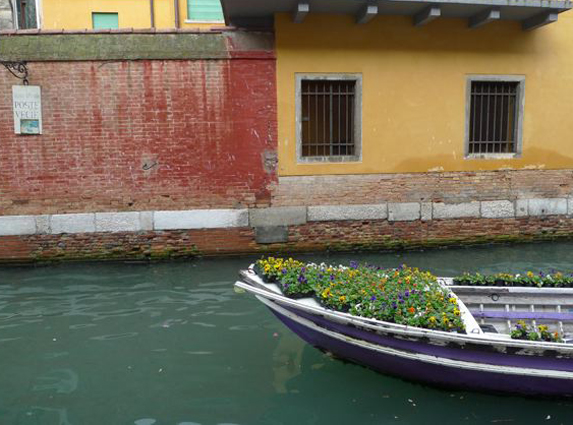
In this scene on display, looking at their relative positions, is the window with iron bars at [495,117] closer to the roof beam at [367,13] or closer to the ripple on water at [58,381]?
the roof beam at [367,13]

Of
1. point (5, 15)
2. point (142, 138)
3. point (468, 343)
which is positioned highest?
point (5, 15)

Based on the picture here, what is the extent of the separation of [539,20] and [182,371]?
7.52 meters

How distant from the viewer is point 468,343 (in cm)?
369

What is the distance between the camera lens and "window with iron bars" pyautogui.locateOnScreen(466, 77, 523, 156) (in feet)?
28.7

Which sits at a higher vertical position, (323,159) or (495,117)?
(495,117)

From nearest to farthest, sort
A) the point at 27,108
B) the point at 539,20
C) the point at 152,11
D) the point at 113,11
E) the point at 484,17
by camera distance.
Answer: the point at 27,108 < the point at 484,17 < the point at 539,20 < the point at 152,11 < the point at 113,11

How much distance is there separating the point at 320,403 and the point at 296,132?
4.99 metres

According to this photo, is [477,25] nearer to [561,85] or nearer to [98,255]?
[561,85]

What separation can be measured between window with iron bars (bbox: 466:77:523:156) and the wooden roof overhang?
104 cm

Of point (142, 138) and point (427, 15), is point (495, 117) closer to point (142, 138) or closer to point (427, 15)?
point (427, 15)

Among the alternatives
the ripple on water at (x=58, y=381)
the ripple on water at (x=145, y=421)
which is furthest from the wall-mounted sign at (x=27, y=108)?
the ripple on water at (x=145, y=421)

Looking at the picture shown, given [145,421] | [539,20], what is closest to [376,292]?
[145,421]

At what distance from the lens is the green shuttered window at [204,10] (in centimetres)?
1287

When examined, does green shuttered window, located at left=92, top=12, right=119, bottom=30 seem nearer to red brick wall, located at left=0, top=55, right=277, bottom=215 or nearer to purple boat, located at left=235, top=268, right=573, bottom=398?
red brick wall, located at left=0, top=55, right=277, bottom=215
